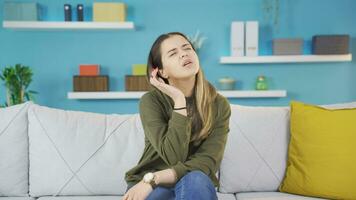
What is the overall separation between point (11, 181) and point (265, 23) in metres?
2.60

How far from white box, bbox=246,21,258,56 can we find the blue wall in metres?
0.17

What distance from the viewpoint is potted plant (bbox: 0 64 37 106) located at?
3.21 m

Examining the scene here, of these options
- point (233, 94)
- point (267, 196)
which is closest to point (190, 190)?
point (267, 196)

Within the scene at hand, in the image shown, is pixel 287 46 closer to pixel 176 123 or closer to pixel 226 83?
pixel 226 83

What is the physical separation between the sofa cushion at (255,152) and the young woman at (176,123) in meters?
0.31

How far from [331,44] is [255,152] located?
6.44 ft

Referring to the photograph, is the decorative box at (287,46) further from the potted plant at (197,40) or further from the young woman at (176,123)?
the young woman at (176,123)

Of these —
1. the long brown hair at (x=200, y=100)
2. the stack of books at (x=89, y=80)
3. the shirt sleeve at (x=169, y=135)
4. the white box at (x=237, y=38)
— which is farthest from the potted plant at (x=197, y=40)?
the shirt sleeve at (x=169, y=135)

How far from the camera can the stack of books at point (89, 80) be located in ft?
11.4

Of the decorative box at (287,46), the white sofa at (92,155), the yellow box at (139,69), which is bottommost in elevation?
the white sofa at (92,155)

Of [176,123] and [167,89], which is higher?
[167,89]

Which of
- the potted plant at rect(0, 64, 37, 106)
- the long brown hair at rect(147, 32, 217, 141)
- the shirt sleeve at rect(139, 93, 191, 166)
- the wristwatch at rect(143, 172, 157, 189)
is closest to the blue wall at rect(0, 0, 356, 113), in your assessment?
the potted plant at rect(0, 64, 37, 106)

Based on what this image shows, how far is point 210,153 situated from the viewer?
58.7 inches

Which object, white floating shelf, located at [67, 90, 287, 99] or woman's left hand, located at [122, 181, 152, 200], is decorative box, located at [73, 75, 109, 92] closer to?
white floating shelf, located at [67, 90, 287, 99]
